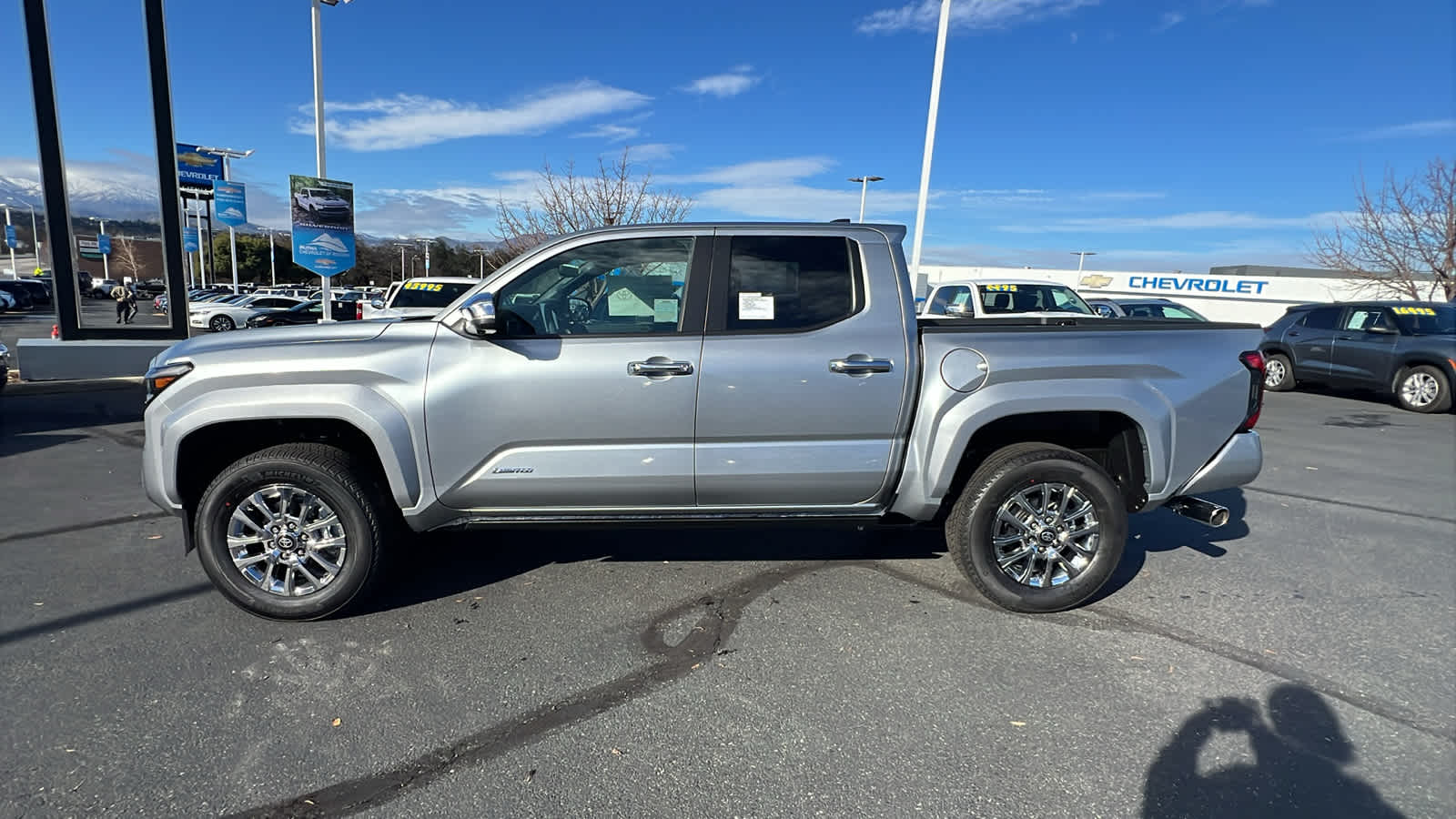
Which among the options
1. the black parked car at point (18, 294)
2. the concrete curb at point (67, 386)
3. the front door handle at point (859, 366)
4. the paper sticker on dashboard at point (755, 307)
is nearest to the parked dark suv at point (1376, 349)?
the front door handle at point (859, 366)

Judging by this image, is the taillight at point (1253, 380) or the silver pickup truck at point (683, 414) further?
the taillight at point (1253, 380)

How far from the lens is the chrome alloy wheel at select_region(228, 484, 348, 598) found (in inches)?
138

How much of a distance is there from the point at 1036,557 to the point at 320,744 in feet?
10.9

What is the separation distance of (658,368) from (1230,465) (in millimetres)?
2989

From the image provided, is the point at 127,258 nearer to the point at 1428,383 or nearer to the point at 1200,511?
the point at 1200,511

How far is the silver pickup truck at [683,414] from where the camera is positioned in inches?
135

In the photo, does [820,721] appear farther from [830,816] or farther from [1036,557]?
[1036,557]

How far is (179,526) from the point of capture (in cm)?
499

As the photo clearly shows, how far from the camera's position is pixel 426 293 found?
13.7 metres

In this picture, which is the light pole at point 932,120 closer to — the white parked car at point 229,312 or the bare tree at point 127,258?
the white parked car at point 229,312

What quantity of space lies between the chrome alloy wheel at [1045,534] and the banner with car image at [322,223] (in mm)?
14295

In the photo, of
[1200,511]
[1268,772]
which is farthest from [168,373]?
[1200,511]

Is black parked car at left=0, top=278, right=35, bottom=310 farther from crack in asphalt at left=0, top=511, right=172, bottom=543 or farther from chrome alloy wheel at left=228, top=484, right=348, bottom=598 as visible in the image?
chrome alloy wheel at left=228, top=484, right=348, bottom=598

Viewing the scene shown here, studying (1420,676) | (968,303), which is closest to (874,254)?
(1420,676)
